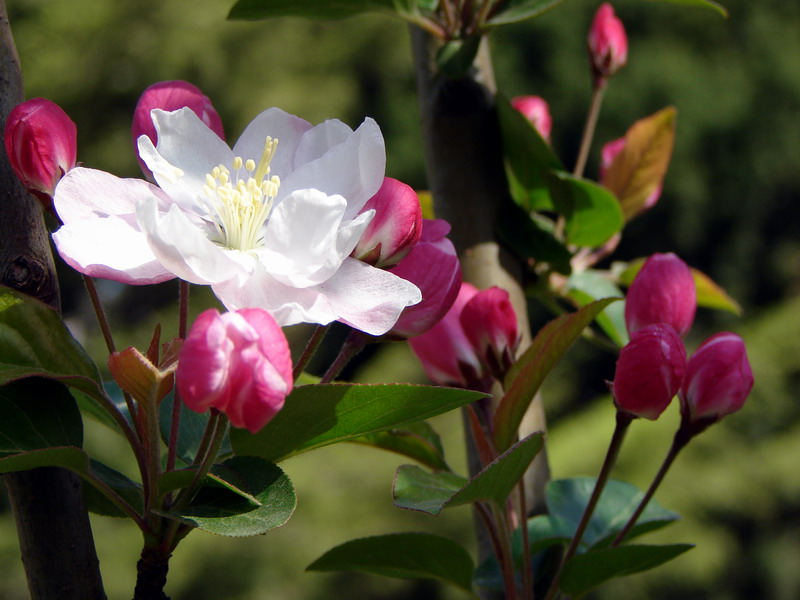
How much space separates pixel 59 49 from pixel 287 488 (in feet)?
18.1

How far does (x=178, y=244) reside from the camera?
325 mm

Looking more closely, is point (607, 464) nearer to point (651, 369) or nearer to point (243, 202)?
point (651, 369)

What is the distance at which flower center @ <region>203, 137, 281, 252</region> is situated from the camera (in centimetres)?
40

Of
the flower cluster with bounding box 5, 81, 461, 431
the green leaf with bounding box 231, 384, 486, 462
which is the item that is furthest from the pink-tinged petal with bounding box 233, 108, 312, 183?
the green leaf with bounding box 231, 384, 486, 462

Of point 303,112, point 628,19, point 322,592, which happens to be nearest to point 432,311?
point 322,592

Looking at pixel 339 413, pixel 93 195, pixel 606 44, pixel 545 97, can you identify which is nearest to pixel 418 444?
pixel 339 413

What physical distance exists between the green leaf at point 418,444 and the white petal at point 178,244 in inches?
9.4

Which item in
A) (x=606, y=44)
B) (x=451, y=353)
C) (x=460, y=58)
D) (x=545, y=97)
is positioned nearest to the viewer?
(x=451, y=353)

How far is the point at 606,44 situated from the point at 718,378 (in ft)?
1.61

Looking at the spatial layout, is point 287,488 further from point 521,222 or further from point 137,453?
point 521,222

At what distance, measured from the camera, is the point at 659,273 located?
1.67ft

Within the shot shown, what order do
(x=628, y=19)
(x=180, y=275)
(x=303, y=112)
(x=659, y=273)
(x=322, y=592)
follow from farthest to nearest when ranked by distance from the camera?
(x=628, y=19) → (x=303, y=112) → (x=322, y=592) → (x=659, y=273) → (x=180, y=275)

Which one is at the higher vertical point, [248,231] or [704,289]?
[248,231]

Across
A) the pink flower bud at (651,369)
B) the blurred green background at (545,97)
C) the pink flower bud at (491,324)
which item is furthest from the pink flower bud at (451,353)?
the blurred green background at (545,97)
